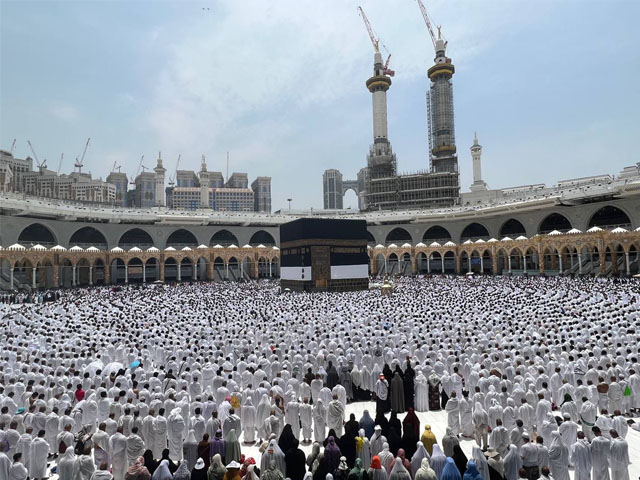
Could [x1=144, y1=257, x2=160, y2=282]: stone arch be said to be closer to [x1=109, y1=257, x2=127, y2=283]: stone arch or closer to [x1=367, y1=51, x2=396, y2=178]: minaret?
[x1=109, y1=257, x2=127, y2=283]: stone arch

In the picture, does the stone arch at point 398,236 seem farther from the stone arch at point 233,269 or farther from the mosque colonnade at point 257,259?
the stone arch at point 233,269

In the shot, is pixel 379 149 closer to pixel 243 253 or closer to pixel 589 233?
pixel 243 253

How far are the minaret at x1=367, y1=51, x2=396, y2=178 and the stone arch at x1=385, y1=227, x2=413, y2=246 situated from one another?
16634 millimetres

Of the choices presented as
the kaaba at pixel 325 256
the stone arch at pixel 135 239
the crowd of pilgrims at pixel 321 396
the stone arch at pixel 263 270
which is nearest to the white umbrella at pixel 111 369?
the crowd of pilgrims at pixel 321 396

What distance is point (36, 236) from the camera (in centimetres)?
3409

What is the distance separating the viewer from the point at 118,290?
28766mm

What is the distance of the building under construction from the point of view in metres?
58.7

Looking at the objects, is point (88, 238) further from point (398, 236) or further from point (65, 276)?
point (398, 236)

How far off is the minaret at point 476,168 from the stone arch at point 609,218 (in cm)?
1765

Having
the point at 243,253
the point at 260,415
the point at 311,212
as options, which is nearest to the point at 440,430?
the point at 260,415

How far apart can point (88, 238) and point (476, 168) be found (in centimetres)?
4613

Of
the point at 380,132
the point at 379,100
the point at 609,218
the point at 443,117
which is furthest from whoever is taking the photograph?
the point at 443,117

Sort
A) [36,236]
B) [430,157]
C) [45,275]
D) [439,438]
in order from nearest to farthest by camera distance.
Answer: [439,438], [45,275], [36,236], [430,157]

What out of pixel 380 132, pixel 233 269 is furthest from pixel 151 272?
pixel 380 132
